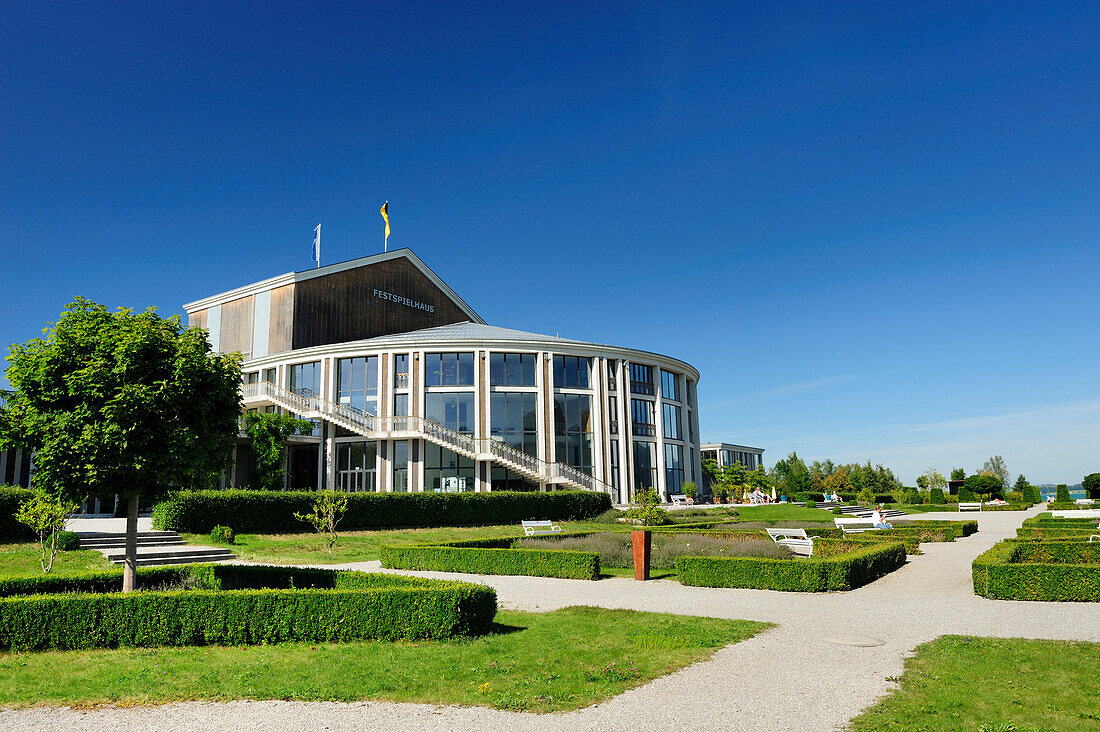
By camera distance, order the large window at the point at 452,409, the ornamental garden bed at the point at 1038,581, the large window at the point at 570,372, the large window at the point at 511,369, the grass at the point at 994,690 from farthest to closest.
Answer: the large window at the point at 570,372, the large window at the point at 511,369, the large window at the point at 452,409, the ornamental garden bed at the point at 1038,581, the grass at the point at 994,690

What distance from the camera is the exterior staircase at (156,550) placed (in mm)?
19406

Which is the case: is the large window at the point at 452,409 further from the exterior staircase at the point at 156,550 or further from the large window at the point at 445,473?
the exterior staircase at the point at 156,550

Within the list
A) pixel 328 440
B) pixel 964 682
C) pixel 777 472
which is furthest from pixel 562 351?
pixel 777 472

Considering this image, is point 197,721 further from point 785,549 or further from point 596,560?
point 785,549

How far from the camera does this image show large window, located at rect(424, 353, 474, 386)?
41438 mm

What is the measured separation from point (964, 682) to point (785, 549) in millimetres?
11973

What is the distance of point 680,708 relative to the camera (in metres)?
6.76

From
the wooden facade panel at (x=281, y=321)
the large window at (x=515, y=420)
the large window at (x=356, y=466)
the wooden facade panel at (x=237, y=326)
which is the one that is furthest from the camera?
the wooden facade panel at (x=237, y=326)

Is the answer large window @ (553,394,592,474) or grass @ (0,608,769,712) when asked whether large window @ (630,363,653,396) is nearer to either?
large window @ (553,394,592,474)

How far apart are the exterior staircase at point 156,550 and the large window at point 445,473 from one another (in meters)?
17.5

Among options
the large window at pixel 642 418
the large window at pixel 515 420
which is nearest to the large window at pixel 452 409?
the large window at pixel 515 420

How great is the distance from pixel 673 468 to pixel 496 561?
3189cm

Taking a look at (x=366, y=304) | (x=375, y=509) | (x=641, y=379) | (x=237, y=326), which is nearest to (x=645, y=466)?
(x=641, y=379)

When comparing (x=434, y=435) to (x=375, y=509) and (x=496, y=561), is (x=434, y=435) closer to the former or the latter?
(x=375, y=509)
